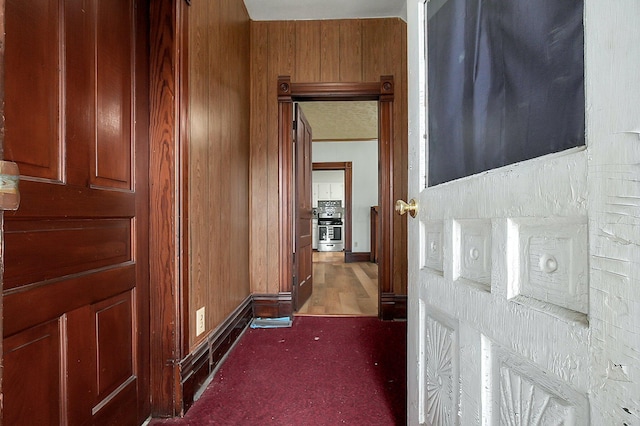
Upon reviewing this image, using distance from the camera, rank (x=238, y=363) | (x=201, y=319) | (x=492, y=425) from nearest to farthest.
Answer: (x=492, y=425) → (x=201, y=319) → (x=238, y=363)

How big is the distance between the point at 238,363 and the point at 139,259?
930 millimetres

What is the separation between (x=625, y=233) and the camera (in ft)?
1.33

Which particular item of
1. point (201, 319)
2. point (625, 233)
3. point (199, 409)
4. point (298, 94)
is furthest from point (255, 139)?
point (625, 233)

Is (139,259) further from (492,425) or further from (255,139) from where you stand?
(255,139)

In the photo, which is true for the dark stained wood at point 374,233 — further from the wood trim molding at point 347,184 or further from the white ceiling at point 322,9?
the white ceiling at point 322,9

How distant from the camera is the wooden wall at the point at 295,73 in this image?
106 inches

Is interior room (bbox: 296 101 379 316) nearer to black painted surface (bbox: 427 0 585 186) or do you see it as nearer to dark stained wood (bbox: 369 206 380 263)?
dark stained wood (bbox: 369 206 380 263)

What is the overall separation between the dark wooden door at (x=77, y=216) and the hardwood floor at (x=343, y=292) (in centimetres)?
186

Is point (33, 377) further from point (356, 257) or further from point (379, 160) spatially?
point (356, 257)

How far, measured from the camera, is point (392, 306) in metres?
2.68

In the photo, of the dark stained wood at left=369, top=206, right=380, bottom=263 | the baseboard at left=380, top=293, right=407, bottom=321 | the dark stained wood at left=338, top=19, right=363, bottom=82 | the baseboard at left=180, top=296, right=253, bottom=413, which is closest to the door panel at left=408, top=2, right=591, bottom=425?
the baseboard at left=180, top=296, right=253, bottom=413

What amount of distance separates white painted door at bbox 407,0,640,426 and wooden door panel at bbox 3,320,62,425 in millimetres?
1036

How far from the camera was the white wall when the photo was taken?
669 cm

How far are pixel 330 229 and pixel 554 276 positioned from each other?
8324mm
